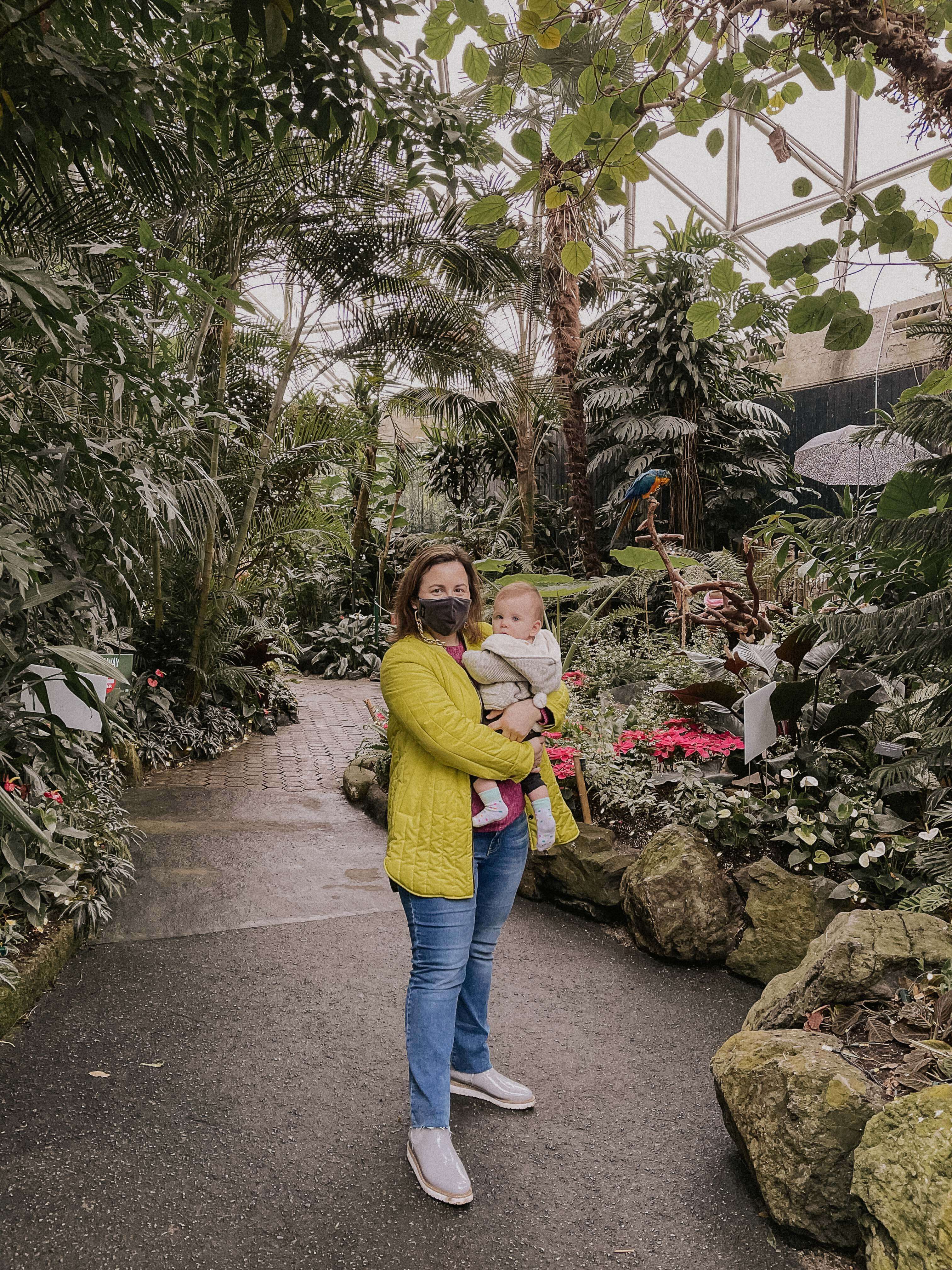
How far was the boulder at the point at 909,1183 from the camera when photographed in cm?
163

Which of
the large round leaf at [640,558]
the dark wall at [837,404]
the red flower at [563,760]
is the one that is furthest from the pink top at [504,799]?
the dark wall at [837,404]

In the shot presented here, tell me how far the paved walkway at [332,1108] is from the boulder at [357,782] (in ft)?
5.02

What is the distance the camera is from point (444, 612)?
2.17m

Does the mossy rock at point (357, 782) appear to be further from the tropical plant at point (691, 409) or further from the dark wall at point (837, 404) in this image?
the dark wall at point (837, 404)

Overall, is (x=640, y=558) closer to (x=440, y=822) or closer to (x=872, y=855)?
Answer: (x=872, y=855)

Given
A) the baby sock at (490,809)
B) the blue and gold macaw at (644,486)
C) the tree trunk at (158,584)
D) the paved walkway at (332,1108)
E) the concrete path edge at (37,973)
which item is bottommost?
the paved walkway at (332,1108)

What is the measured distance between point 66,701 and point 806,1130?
87.7 inches

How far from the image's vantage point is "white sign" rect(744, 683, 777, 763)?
3283mm

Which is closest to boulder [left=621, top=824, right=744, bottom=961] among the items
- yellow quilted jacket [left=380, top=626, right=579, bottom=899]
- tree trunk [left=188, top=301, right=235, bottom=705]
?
yellow quilted jacket [left=380, top=626, right=579, bottom=899]

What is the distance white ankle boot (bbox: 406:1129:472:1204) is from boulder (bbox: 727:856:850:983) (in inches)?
61.6

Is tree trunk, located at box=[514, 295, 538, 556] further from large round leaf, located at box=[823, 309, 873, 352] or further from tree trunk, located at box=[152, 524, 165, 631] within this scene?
large round leaf, located at box=[823, 309, 873, 352]

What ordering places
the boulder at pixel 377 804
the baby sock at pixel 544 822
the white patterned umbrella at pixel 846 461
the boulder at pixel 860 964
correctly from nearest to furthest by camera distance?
1. the baby sock at pixel 544 822
2. the boulder at pixel 860 964
3. the boulder at pixel 377 804
4. the white patterned umbrella at pixel 846 461

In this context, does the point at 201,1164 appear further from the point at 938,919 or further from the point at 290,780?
the point at 290,780

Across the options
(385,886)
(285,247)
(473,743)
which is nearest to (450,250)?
(285,247)
